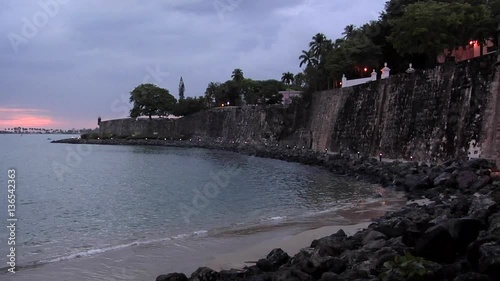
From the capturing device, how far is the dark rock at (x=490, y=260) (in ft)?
18.9

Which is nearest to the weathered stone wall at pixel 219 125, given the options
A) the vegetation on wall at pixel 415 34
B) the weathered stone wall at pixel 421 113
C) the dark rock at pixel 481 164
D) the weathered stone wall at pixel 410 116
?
the weathered stone wall at pixel 410 116

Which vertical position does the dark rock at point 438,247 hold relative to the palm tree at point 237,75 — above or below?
below

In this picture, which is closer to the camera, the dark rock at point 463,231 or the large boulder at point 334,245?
the dark rock at point 463,231

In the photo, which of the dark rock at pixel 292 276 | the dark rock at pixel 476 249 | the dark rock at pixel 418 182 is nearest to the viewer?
the dark rock at pixel 476 249

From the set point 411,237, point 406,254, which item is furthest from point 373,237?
point 406,254

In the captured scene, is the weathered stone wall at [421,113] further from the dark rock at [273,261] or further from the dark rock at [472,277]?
the dark rock at [472,277]

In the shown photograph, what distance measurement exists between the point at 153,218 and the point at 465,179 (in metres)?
11.1

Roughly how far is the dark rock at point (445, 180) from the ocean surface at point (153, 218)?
214cm

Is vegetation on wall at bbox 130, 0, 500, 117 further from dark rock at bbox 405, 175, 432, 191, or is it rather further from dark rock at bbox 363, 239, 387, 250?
dark rock at bbox 363, 239, 387, 250

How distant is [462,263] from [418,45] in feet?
98.9

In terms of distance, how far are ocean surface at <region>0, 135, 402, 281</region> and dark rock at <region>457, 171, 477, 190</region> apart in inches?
109

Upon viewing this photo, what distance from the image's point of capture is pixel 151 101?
9738 cm

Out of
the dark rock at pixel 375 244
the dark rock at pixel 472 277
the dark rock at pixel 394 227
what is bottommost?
the dark rock at pixel 375 244

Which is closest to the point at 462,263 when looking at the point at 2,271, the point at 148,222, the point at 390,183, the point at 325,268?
the point at 325,268
